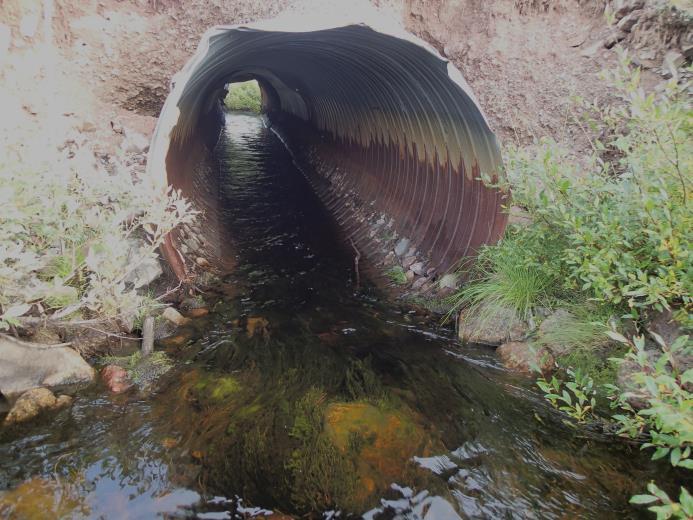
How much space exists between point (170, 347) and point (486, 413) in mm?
3040

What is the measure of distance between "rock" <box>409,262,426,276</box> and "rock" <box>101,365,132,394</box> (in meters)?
3.86

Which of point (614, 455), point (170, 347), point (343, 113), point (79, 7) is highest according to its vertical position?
point (79, 7)

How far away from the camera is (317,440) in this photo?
367 cm

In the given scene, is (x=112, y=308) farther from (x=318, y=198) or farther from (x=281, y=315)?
(x=318, y=198)

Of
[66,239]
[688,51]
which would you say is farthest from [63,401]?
[688,51]

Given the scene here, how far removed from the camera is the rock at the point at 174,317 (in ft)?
17.2

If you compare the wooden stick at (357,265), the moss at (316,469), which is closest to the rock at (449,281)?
the wooden stick at (357,265)

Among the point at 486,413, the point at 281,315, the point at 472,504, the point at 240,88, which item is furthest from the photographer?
the point at 240,88

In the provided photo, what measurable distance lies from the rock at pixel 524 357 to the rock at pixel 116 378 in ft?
11.4

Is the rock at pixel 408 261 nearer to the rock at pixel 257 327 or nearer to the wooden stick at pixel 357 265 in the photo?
the wooden stick at pixel 357 265

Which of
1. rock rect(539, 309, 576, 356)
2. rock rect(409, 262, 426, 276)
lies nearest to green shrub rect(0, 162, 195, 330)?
rock rect(409, 262, 426, 276)

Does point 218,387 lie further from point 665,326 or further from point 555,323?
point 665,326

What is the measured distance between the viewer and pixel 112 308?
4250mm

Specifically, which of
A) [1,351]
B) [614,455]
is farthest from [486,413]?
[1,351]
